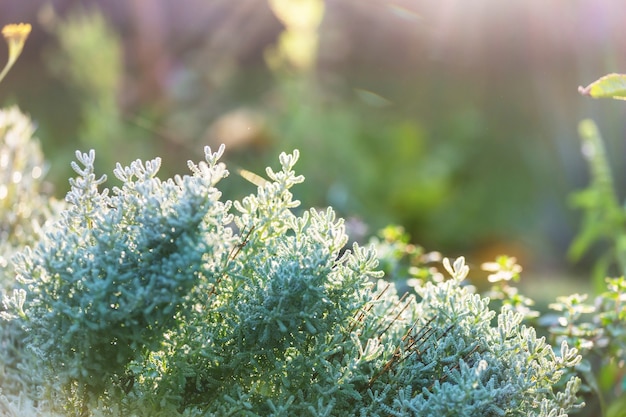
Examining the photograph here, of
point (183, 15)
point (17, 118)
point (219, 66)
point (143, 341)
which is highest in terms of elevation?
point (183, 15)

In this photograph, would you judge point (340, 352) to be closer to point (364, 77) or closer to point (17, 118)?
point (17, 118)

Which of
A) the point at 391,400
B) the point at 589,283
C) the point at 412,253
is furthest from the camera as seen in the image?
the point at 589,283

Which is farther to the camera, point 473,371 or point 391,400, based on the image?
point 391,400

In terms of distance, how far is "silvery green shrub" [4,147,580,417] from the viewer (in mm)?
1000

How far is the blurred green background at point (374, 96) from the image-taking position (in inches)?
170

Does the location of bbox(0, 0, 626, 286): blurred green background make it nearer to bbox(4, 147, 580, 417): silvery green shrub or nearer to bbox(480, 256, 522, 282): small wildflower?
bbox(480, 256, 522, 282): small wildflower

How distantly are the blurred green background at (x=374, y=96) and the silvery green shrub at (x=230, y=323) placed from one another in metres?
2.60

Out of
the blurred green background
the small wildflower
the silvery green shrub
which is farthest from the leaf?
the blurred green background

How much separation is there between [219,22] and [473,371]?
5819 millimetres

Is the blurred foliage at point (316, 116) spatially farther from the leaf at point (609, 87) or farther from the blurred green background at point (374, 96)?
the leaf at point (609, 87)

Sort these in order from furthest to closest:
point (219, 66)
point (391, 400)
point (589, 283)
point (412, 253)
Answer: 1. point (219, 66)
2. point (589, 283)
3. point (412, 253)
4. point (391, 400)

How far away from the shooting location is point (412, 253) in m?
1.92

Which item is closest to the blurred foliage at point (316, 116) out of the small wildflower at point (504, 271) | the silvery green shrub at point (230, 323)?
the small wildflower at point (504, 271)

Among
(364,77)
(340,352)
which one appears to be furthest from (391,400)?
(364,77)
